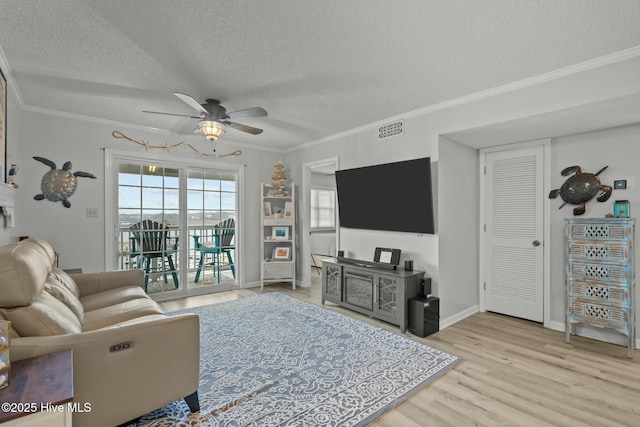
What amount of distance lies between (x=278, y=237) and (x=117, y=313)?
3.16 metres

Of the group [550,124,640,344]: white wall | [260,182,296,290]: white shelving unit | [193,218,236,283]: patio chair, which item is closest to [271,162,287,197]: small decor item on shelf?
[260,182,296,290]: white shelving unit

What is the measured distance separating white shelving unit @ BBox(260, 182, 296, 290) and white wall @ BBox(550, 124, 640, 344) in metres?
3.57

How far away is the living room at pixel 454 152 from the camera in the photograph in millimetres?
2611

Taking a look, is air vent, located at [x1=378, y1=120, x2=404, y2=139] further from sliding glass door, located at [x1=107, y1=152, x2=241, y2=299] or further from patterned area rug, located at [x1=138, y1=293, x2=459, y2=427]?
sliding glass door, located at [x1=107, y1=152, x2=241, y2=299]

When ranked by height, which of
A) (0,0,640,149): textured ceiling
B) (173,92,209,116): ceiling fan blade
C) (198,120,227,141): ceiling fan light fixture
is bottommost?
(198,120,227,141): ceiling fan light fixture

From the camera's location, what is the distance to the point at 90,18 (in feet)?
6.32

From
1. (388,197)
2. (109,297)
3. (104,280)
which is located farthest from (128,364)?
(388,197)

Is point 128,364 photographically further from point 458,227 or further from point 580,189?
point 580,189

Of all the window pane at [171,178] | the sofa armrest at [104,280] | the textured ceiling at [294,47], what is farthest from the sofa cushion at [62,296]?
the window pane at [171,178]

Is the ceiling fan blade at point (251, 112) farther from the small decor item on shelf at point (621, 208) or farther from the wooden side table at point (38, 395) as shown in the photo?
the small decor item on shelf at point (621, 208)

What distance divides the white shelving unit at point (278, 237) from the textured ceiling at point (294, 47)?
221 centimetres

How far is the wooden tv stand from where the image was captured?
3.32 m

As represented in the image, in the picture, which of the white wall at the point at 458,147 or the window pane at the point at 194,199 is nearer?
the white wall at the point at 458,147

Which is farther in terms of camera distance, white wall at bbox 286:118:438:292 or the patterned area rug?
white wall at bbox 286:118:438:292
